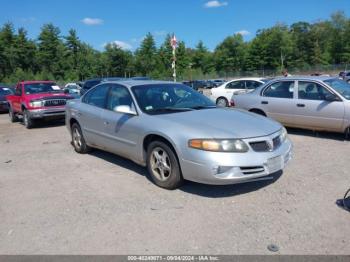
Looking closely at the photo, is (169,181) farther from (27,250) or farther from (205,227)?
(27,250)

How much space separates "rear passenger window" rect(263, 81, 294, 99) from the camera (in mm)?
9195

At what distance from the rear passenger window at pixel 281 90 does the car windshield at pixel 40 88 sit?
8174 millimetres

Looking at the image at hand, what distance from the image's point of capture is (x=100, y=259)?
343 centimetres

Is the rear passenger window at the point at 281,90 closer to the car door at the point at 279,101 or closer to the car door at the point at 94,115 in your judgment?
the car door at the point at 279,101

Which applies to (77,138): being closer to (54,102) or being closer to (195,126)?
(195,126)

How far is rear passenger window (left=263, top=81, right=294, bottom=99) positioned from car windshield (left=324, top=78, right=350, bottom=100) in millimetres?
879

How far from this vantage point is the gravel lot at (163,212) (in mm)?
3670

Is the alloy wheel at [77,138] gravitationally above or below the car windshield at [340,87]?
below

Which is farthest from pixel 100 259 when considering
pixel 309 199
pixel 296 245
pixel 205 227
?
pixel 309 199

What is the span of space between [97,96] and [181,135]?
2799 millimetres

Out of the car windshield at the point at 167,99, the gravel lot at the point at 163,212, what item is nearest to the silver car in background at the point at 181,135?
the car windshield at the point at 167,99

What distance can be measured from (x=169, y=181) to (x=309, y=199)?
6.20 feet

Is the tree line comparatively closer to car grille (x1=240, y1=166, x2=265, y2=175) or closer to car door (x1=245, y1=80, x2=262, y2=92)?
car door (x1=245, y1=80, x2=262, y2=92)

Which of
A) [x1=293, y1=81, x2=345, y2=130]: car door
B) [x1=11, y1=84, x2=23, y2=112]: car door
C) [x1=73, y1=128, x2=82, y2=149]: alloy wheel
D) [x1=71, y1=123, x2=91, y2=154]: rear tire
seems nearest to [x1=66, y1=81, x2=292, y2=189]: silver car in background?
[x1=71, y1=123, x2=91, y2=154]: rear tire
